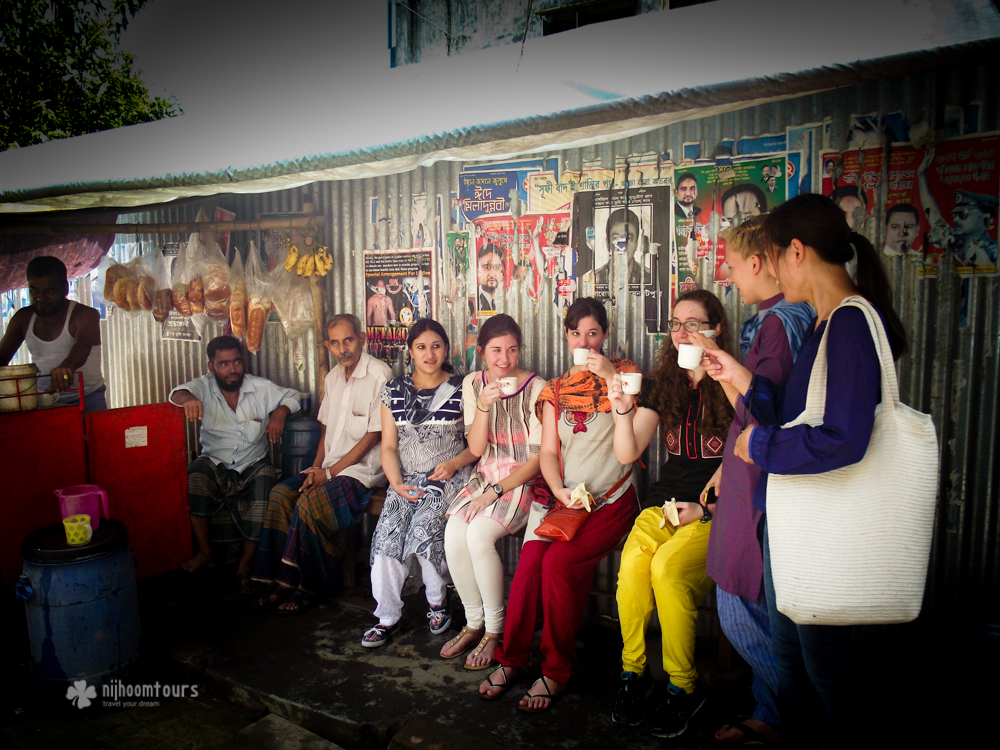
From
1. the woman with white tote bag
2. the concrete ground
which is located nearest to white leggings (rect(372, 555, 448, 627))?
the concrete ground

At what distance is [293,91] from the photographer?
4461 mm

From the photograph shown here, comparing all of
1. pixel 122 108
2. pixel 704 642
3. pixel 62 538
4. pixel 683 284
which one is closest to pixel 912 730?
pixel 704 642

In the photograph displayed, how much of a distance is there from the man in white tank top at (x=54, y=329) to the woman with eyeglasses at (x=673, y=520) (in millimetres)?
4461

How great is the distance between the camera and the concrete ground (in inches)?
114

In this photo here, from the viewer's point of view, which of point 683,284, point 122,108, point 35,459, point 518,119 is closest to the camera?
point 518,119

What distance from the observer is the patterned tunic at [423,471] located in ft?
12.4

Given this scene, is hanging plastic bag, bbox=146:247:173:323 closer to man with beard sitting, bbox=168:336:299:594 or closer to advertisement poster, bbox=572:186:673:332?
man with beard sitting, bbox=168:336:299:594

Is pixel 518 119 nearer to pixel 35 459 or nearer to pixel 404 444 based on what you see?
pixel 404 444

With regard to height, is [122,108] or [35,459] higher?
[122,108]

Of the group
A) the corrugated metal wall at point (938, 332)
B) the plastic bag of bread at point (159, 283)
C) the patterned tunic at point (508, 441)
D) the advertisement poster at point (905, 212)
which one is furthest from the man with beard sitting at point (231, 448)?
the advertisement poster at point (905, 212)

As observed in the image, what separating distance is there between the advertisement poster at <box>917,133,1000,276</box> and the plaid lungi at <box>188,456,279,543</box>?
4275 mm

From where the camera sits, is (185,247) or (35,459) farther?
(185,247)

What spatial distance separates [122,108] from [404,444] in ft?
74.9

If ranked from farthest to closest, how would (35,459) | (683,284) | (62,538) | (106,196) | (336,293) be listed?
(336,293) < (106,196) < (35,459) < (683,284) < (62,538)
